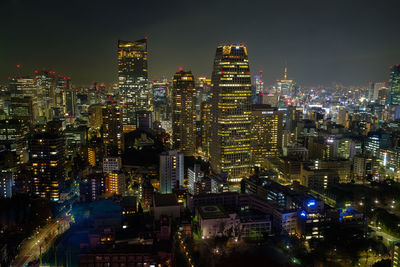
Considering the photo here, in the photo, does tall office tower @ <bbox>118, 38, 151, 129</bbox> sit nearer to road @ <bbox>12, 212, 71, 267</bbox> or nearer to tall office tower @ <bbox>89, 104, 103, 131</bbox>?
tall office tower @ <bbox>89, 104, 103, 131</bbox>

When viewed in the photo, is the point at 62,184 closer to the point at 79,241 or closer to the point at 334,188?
the point at 79,241

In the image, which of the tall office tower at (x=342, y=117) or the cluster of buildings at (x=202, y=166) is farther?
the tall office tower at (x=342, y=117)

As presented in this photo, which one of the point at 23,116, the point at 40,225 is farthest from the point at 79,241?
the point at 23,116

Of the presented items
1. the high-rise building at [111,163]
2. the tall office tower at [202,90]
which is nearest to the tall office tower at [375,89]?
the tall office tower at [202,90]

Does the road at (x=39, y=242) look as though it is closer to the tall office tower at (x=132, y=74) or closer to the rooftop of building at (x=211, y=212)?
the rooftop of building at (x=211, y=212)

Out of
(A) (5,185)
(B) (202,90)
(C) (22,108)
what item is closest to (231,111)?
(A) (5,185)

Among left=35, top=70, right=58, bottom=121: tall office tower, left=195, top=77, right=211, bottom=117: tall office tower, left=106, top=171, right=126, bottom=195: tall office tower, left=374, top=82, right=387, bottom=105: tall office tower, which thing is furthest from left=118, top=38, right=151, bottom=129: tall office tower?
left=374, top=82, right=387, bottom=105: tall office tower

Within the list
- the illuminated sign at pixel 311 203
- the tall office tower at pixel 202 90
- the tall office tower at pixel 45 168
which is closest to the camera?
the illuminated sign at pixel 311 203
